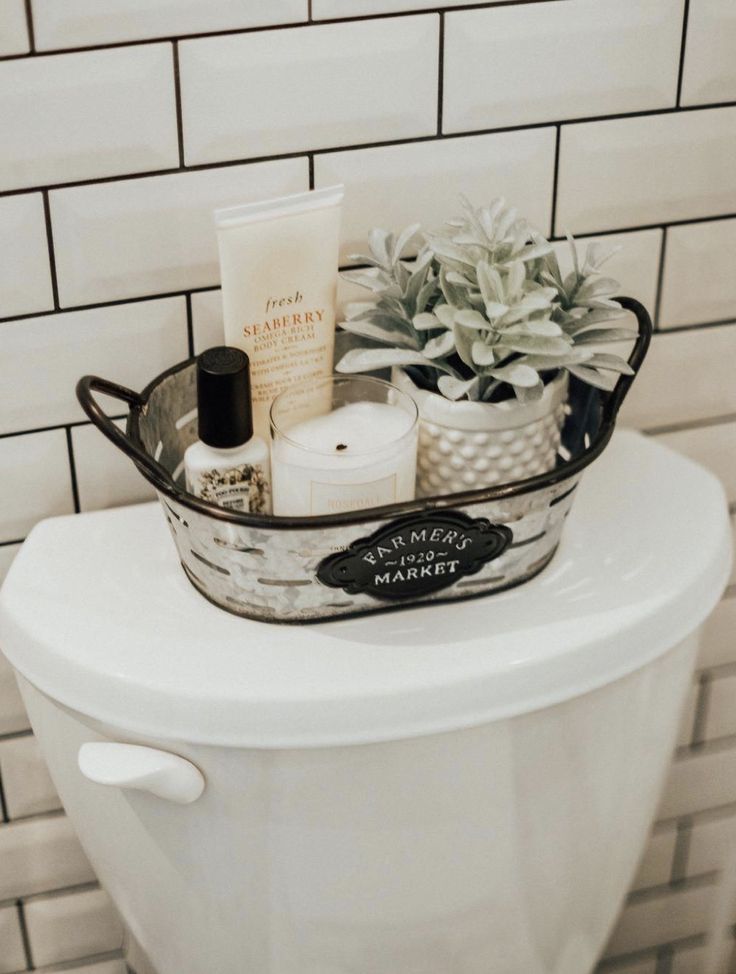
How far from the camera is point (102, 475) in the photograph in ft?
2.36

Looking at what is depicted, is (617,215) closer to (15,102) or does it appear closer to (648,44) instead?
(648,44)

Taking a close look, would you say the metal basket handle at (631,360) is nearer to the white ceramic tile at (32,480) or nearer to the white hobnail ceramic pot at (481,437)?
the white hobnail ceramic pot at (481,437)

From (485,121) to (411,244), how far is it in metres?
0.08

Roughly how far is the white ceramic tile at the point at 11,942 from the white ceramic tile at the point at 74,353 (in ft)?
1.14

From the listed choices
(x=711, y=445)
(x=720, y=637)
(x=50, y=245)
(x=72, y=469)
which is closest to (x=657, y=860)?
(x=720, y=637)

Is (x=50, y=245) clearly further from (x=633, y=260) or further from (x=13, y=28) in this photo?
(x=633, y=260)

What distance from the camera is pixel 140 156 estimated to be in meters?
0.64

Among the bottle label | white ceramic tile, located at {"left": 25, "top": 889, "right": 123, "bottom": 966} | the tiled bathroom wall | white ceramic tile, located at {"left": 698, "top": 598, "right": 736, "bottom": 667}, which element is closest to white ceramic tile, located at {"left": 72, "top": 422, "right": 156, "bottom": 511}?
the tiled bathroom wall

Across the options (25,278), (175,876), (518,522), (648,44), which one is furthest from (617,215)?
(175,876)

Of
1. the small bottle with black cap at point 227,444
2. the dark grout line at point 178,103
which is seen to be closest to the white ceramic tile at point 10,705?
the small bottle with black cap at point 227,444

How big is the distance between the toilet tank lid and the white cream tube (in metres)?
0.11

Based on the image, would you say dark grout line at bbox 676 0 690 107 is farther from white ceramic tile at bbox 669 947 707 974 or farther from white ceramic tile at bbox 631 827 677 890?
white ceramic tile at bbox 669 947 707 974

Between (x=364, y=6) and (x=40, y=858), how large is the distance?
0.59m

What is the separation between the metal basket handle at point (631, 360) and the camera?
66 centimetres
